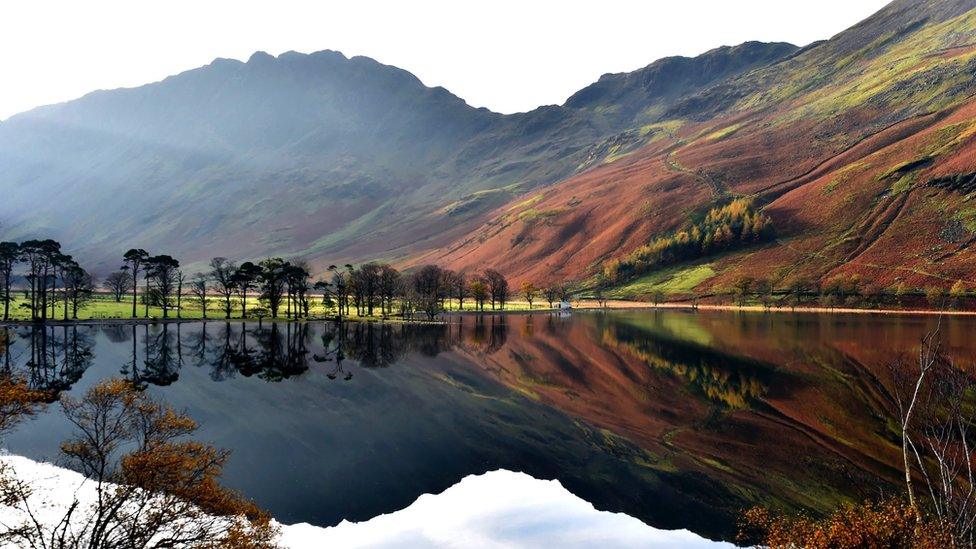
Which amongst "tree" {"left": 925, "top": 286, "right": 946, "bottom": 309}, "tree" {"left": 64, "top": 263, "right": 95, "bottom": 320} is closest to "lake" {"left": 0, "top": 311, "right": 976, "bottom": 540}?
"tree" {"left": 64, "top": 263, "right": 95, "bottom": 320}

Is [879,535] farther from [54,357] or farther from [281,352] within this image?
[54,357]

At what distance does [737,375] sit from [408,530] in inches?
2030

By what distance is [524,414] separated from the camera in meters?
55.0

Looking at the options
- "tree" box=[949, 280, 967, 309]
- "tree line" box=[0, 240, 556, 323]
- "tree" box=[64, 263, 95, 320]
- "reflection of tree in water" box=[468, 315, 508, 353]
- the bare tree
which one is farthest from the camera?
"tree" box=[949, 280, 967, 309]

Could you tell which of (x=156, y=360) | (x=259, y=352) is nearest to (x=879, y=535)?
(x=156, y=360)

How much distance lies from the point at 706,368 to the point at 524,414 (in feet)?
102

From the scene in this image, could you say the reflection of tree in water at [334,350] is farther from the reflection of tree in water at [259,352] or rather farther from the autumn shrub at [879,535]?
the autumn shrub at [879,535]

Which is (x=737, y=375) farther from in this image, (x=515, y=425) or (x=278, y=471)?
(x=278, y=471)

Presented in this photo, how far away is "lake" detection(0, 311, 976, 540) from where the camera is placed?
3541 centimetres

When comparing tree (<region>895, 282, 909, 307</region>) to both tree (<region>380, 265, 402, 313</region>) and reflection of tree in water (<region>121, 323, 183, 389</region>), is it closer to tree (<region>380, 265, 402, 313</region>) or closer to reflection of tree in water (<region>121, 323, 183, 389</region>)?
tree (<region>380, 265, 402, 313</region>)

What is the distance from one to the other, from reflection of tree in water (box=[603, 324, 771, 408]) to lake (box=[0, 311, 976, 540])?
0.42 meters

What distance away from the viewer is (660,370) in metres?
73.3

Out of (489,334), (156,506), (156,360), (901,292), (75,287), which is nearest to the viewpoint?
(156,506)

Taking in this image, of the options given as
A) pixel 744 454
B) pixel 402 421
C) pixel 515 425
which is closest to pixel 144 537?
pixel 402 421
